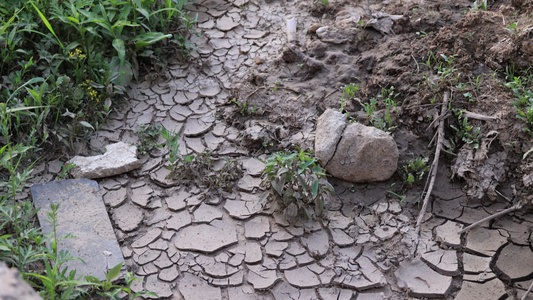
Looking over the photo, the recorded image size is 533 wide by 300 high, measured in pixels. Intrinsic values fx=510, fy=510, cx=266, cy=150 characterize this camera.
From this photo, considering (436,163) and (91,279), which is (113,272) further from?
(436,163)

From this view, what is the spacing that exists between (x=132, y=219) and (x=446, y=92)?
2.20 metres

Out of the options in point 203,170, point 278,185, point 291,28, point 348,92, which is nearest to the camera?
point 278,185

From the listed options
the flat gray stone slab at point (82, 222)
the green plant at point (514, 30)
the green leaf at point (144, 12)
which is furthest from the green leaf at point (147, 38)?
the green plant at point (514, 30)

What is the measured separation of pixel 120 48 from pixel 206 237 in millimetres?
1728

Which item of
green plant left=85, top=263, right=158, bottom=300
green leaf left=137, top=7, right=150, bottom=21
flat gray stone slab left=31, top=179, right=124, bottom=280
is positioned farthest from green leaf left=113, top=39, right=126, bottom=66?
green plant left=85, top=263, right=158, bottom=300

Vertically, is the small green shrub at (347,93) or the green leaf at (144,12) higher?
the green leaf at (144,12)

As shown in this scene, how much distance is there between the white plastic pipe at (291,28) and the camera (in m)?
4.28

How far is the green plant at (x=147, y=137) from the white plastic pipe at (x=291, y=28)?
1.35m

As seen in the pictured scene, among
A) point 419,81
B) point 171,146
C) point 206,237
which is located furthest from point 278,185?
point 419,81

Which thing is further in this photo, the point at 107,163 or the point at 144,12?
the point at 144,12

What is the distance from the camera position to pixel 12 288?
1.33 m

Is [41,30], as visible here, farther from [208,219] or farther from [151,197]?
[208,219]

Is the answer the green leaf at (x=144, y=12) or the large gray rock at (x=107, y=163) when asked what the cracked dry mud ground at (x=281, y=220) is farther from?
the green leaf at (x=144, y=12)

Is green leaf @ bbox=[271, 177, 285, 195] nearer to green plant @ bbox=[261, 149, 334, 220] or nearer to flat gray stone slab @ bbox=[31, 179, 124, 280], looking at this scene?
green plant @ bbox=[261, 149, 334, 220]
